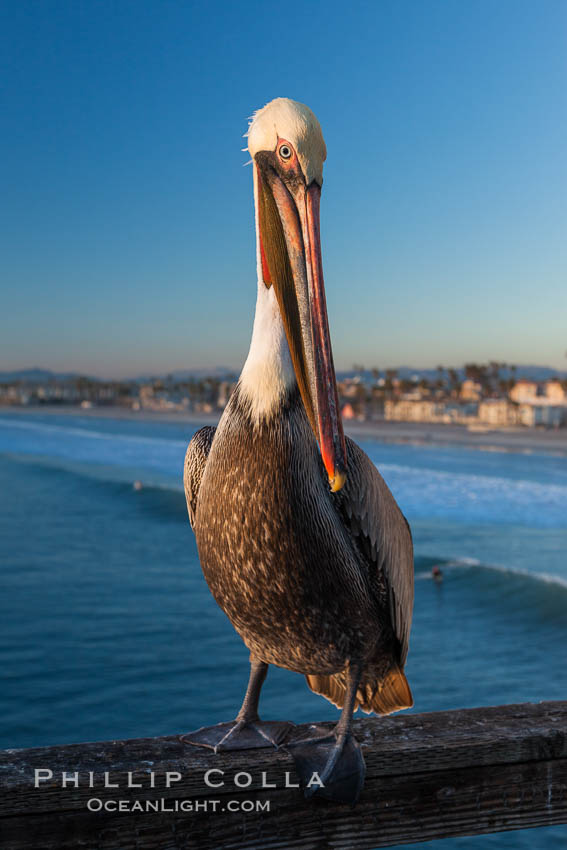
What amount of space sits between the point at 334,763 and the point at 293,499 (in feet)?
1.74

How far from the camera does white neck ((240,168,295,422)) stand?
173 cm

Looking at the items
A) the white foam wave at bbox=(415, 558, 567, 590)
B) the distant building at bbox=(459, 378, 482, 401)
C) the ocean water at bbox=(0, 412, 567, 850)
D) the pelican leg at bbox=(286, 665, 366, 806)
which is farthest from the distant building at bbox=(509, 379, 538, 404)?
the pelican leg at bbox=(286, 665, 366, 806)

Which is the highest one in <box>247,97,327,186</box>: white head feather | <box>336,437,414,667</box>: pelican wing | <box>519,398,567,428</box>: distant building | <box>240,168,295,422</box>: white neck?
<box>247,97,327,186</box>: white head feather

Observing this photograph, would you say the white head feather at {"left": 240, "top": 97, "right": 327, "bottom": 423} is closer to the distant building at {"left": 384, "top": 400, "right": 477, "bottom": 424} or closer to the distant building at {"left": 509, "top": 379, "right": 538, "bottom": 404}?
the distant building at {"left": 384, "top": 400, "right": 477, "bottom": 424}

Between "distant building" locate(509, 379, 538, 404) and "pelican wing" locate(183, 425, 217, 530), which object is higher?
"distant building" locate(509, 379, 538, 404)

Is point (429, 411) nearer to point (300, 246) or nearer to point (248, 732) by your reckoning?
point (248, 732)

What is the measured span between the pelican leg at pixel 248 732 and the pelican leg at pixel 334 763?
61mm

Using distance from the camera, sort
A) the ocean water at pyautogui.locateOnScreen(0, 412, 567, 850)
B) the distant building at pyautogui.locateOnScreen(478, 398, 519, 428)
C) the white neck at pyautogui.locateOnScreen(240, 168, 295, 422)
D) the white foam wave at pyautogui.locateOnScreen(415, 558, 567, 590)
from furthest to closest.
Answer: the distant building at pyautogui.locateOnScreen(478, 398, 519, 428), the white foam wave at pyautogui.locateOnScreen(415, 558, 567, 590), the ocean water at pyautogui.locateOnScreen(0, 412, 567, 850), the white neck at pyautogui.locateOnScreen(240, 168, 295, 422)

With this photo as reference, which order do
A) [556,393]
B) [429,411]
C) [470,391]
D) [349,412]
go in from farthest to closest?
[470,391] → [349,412] → [556,393] → [429,411]

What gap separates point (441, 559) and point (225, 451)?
1412cm

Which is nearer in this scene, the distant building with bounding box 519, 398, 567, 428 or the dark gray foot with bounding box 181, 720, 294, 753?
the dark gray foot with bounding box 181, 720, 294, 753

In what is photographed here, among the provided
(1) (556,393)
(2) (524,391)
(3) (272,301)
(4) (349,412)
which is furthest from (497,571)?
(2) (524,391)

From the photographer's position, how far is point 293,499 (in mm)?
1755

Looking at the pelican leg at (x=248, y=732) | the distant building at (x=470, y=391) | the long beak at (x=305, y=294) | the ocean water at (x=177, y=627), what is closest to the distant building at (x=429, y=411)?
the distant building at (x=470, y=391)
